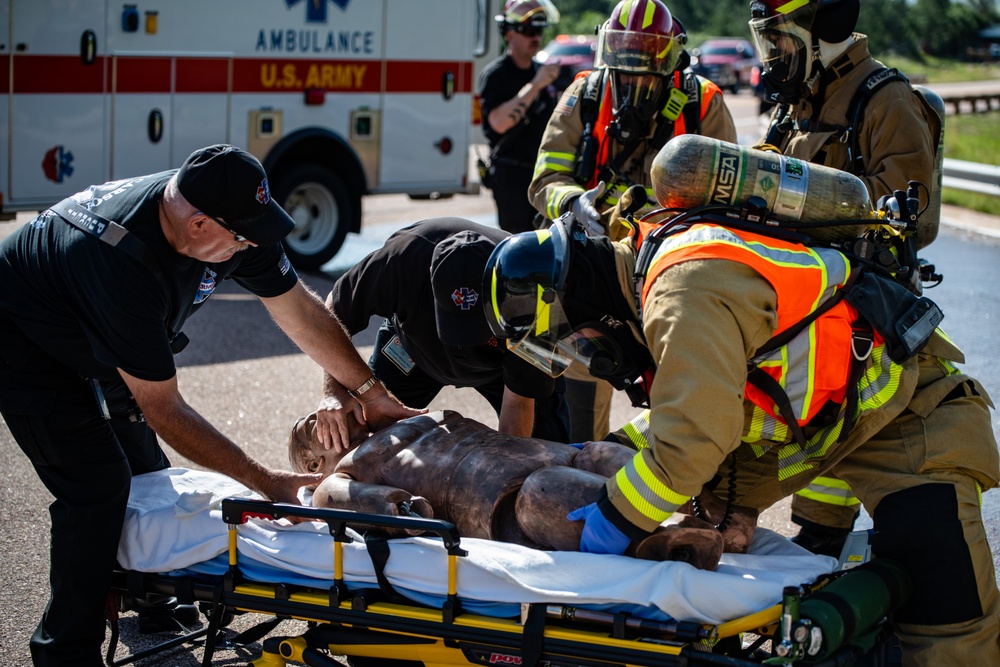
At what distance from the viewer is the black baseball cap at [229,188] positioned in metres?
3.40

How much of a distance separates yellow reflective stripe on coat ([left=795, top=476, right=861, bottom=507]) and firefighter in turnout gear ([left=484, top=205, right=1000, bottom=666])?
1.02m

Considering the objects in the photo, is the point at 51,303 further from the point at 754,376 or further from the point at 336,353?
the point at 754,376

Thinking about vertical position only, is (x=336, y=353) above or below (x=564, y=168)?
below

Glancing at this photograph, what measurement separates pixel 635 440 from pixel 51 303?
1.97 m

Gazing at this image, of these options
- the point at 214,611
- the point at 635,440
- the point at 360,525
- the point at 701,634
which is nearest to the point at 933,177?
the point at 635,440

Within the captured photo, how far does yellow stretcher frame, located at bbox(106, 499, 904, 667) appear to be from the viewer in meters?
2.98

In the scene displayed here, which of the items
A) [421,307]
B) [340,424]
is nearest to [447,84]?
[421,307]

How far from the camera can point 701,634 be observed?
2.95 m

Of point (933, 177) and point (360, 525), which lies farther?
point (933, 177)

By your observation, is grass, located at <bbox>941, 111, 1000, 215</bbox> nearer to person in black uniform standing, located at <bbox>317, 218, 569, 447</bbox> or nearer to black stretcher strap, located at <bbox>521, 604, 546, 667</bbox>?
person in black uniform standing, located at <bbox>317, 218, 569, 447</bbox>

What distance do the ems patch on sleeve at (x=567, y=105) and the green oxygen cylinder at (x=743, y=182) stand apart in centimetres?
210

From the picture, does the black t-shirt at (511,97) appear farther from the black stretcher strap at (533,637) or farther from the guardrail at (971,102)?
the guardrail at (971,102)

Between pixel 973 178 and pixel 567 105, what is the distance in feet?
30.5

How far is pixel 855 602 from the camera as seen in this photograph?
2916 mm
